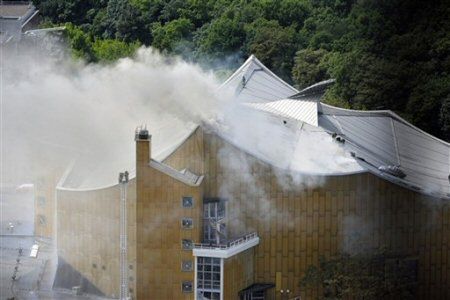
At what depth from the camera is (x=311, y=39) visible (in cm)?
3809

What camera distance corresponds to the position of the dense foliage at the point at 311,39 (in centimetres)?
3397

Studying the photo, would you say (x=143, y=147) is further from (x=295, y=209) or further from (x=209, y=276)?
(x=295, y=209)

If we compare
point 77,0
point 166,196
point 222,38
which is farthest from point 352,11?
point 166,196

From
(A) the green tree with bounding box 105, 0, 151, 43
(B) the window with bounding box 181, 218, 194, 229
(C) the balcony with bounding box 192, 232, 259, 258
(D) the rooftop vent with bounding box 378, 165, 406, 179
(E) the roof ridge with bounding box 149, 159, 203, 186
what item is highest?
(A) the green tree with bounding box 105, 0, 151, 43

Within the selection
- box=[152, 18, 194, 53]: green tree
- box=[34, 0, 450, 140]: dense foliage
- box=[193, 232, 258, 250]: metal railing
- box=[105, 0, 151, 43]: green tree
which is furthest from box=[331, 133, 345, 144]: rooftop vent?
box=[105, 0, 151, 43]: green tree

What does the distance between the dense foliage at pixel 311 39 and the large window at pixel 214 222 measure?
11.5m

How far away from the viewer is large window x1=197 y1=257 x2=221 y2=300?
72.3 ft

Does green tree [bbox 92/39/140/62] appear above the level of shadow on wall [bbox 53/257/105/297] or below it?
above

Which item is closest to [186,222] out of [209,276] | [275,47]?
[209,276]

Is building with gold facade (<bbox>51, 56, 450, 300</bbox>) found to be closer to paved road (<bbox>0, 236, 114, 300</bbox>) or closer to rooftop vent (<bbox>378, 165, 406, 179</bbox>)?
rooftop vent (<bbox>378, 165, 406, 179</bbox>)

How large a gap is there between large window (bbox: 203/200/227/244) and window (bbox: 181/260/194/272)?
1.47ft

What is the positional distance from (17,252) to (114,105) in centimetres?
338

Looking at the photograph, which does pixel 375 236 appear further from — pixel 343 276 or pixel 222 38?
pixel 222 38

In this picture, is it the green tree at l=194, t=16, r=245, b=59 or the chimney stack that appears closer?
the chimney stack
